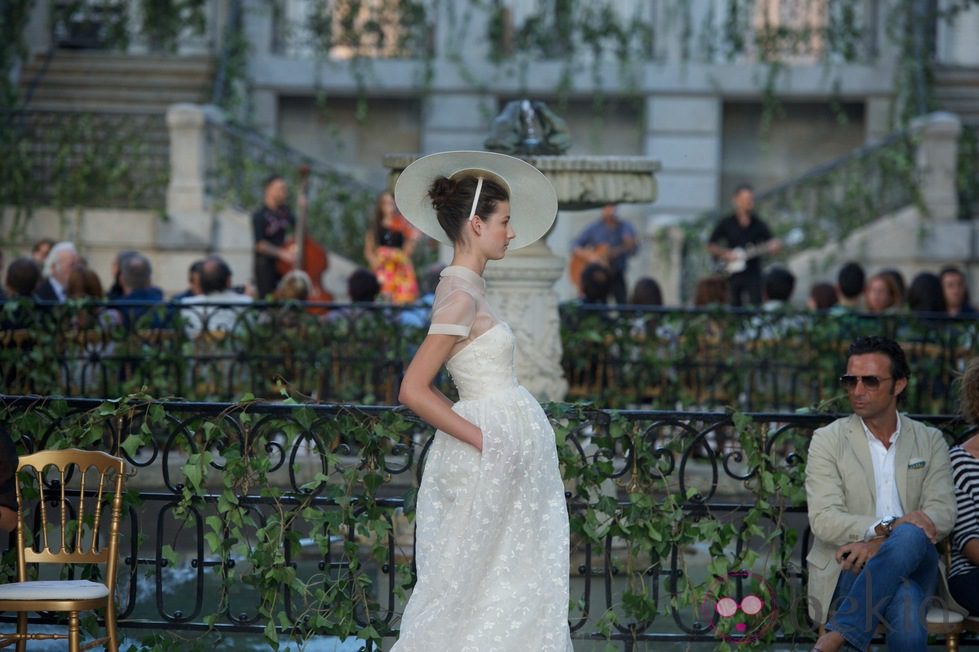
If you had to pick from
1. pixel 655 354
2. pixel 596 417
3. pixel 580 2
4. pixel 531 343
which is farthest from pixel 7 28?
pixel 596 417

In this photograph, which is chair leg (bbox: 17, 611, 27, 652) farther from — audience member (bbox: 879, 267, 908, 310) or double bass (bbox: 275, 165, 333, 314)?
double bass (bbox: 275, 165, 333, 314)

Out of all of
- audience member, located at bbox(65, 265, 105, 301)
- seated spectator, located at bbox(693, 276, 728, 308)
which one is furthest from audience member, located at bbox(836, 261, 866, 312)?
audience member, located at bbox(65, 265, 105, 301)

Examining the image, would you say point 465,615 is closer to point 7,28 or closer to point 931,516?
point 931,516

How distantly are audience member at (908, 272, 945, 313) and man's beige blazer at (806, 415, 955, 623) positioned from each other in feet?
19.8

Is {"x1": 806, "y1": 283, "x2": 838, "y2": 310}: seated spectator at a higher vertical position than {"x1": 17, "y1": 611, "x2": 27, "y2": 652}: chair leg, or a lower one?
higher

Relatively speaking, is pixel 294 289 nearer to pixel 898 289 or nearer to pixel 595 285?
pixel 595 285

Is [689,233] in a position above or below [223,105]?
below

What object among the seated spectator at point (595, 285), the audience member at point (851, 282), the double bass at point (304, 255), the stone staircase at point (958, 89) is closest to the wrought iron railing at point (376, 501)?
the seated spectator at point (595, 285)

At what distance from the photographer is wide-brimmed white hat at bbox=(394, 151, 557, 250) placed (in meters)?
4.94

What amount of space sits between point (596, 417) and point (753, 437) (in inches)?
25.2

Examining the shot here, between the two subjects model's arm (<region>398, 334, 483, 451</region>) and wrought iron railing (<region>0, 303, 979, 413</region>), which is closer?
model's arm (<region>398, 334, 483, 451</region>)

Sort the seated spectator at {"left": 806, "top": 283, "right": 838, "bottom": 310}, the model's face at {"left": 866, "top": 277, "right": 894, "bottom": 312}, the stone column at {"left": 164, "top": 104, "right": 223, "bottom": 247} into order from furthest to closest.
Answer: the stone column at {"left": 164, "top": 104, "right": 223, "bottom": 247} → the seated spectator at {"left": 806, "top": 283, "right": 838, "bottom": 310} → the model's face at {"left": 866, "top": 277, "right": 894, "bottom": 312}

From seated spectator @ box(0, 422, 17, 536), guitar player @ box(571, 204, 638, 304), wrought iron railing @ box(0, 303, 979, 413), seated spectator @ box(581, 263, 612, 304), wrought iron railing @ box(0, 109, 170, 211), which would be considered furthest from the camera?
wrought iron railing @ box(0, 109, 170, 211)

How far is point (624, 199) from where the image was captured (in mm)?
8180
